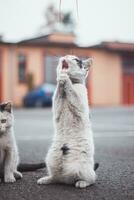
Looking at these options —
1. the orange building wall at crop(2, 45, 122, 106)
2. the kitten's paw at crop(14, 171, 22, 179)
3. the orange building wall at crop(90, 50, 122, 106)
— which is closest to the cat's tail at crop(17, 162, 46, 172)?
the kitten's paw at crop(14, 171, 22, 179)

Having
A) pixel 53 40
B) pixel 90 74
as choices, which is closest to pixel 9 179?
pixel 53 40

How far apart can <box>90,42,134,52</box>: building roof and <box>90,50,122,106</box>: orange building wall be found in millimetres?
475

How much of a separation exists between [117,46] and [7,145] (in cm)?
3197

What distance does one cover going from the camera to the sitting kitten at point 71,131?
5734mm

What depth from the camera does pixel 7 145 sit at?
6.11 m

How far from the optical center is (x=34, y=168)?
703 centimetres

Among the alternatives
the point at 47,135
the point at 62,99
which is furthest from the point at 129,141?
the point at 62,99

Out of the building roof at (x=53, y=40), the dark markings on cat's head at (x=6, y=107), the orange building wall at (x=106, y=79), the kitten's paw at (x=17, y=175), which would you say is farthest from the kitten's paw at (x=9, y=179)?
the orange building wall at (x=106, y=79)

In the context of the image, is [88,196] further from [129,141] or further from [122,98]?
[122,98]

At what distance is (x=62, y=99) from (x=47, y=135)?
314 inches

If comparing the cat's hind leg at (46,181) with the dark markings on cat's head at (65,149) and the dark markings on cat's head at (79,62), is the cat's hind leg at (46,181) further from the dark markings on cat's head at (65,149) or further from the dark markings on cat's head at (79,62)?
the dark markings on cat's head at (79,62)

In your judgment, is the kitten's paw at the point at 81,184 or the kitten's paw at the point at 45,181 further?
the kitten's paw at the point at 45,181

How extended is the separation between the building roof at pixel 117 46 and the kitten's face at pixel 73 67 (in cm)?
3076

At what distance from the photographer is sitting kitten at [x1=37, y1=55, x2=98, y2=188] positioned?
5.73 metres
